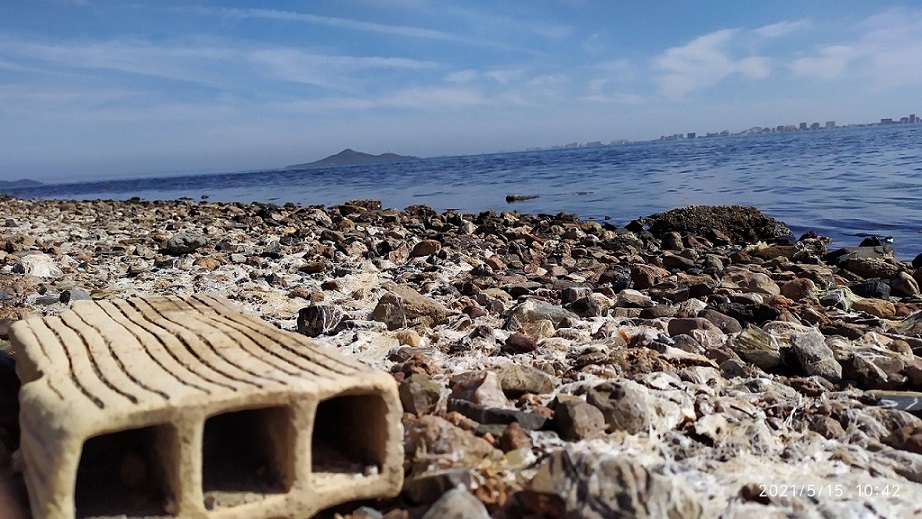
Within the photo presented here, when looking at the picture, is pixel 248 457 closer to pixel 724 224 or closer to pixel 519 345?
pixel 519 345

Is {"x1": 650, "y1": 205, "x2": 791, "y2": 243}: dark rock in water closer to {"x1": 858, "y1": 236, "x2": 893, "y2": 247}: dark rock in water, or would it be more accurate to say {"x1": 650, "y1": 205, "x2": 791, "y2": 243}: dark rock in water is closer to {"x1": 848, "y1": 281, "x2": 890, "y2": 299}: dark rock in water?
{"x1": 858, "y1": 236, "x2": 893, "y2": 247}: dark rock in water

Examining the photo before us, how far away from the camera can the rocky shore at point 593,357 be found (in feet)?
7.18

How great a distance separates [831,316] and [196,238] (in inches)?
259

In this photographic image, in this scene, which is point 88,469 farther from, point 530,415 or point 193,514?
point 530,415

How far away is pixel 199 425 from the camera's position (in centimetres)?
185

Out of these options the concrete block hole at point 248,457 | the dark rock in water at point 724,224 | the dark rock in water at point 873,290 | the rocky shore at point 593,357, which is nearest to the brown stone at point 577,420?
the rocky shore at point 593,357

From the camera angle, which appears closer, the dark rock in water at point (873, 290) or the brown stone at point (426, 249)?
the dark rock in water at point (873, 290)

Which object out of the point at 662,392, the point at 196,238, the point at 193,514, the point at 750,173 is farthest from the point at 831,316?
the point at 750,173

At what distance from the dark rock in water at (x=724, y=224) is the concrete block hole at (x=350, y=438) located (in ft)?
30.8

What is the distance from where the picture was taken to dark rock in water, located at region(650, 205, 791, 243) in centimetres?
1080
